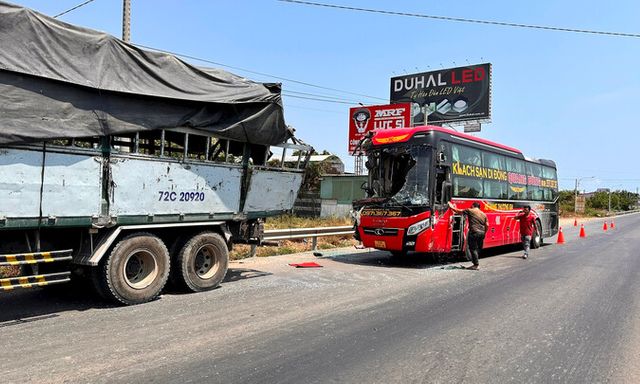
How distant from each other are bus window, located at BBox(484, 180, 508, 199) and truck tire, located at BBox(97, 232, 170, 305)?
31.3 feet

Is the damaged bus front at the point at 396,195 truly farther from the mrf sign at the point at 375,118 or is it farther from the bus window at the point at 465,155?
the mrf sign at the point at 375,118

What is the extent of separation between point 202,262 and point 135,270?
123cm

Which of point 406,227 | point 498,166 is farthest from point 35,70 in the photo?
point 498,166

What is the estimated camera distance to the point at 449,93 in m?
35.3

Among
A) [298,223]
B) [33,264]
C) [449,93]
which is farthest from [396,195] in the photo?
[449,93]

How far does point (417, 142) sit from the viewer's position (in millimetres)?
11938

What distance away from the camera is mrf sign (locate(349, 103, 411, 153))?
29.7 metres

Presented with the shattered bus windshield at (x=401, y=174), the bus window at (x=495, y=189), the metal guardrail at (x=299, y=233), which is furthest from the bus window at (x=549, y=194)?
the shattered bus windshield at (x=401, y=174)

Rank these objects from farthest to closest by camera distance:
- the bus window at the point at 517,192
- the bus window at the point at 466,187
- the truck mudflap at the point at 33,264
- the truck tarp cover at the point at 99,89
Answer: the bus window at the point at 517,192
the bus window at the point at 466,187
the truck mudflap at the point at 33,264
the truck tarp cover at the point at 99,89

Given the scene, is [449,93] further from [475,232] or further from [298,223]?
[475,232]

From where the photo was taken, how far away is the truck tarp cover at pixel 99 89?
5836mm

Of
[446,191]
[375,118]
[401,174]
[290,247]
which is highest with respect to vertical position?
[375,118]

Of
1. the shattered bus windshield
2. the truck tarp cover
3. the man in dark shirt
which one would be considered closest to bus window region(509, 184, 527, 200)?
the man in dark shirt

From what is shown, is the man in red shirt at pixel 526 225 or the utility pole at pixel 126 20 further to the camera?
the man in red shirt at pixel 526 225
